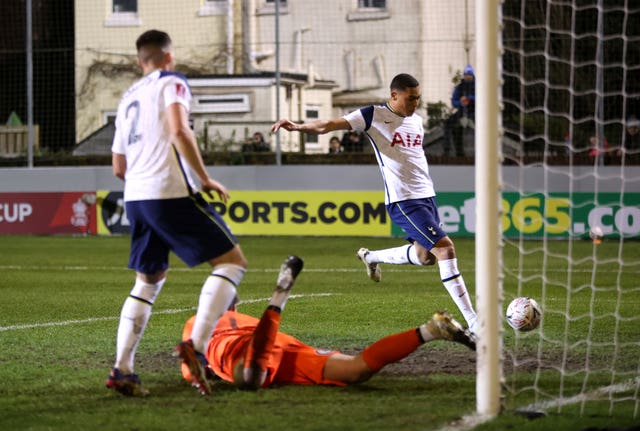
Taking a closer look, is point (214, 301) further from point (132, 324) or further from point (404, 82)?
point (404, 82)

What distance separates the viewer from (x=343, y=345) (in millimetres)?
7684

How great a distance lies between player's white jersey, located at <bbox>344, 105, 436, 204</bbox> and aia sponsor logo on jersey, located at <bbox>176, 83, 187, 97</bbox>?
10.5 feet

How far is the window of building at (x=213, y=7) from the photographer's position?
25344mm

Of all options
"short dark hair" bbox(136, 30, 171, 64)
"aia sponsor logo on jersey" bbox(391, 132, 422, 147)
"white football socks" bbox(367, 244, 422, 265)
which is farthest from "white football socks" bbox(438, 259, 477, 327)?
"short dark hair" bbox(136, 30, 171, 64)

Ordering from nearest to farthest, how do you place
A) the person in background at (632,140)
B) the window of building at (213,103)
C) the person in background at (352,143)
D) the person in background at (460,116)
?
the person in background at (632,140) → the person in background at (460,116) → the person in background at (352,143) → the window of building at (213,103)

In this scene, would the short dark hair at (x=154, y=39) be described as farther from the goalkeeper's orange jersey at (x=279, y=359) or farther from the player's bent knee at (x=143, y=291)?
the goalkeeper's orange jersey at (x=279, y=359)

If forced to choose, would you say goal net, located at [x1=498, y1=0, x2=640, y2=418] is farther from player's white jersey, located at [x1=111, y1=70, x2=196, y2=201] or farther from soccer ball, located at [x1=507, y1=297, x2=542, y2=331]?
player's white jersey, located at [x1=111, y1=70, x2=196, y2=201]

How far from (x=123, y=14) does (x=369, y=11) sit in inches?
239

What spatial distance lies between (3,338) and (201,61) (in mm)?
18048

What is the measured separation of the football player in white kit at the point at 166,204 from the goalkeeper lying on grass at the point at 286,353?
227mm

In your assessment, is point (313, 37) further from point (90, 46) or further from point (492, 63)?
point (492, 63)

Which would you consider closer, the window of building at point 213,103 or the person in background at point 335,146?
A: the person in background at point 335,146

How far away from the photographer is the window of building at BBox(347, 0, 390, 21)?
22828mm

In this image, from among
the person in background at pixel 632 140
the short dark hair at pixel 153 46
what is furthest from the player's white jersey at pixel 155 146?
the person in background at pixel 632 140
